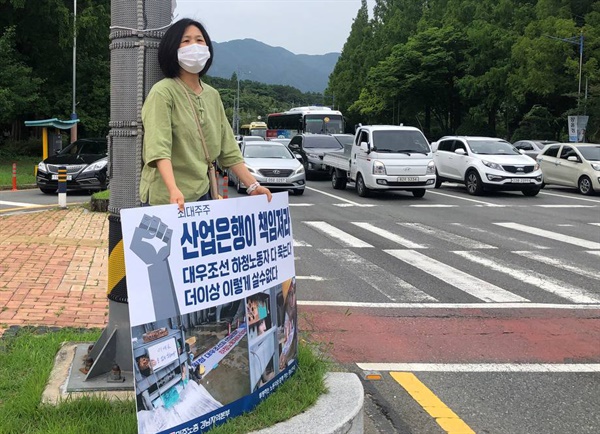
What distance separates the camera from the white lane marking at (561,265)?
8555mm

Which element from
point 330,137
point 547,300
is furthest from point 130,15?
point 330,137

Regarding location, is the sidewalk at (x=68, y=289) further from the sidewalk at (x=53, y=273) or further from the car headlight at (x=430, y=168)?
the car headlight at (x=430, y=168)

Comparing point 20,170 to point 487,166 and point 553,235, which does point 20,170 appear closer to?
point 487,166

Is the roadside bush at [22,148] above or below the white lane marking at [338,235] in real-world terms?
above

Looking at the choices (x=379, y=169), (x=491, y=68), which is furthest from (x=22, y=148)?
(x=491, y=68)

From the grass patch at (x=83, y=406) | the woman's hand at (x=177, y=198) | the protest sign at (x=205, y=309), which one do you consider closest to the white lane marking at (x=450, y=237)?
the grass patch at (x=83, y=406)

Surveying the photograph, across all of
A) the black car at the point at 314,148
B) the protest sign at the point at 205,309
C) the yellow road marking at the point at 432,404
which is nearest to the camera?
the protest sign at the point at 205,309

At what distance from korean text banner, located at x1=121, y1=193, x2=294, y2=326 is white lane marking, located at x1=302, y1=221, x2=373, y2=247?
6.99 metres

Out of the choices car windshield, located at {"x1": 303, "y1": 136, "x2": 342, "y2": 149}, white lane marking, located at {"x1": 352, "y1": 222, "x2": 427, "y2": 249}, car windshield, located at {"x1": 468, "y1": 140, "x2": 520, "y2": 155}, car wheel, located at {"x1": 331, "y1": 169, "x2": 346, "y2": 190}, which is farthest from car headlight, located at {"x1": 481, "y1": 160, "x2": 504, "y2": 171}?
car windshield, located at {"x1": 303, "y1": 136, "x2": 342, "y2": 149}

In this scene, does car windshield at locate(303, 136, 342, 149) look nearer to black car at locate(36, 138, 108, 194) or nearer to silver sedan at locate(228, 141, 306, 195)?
silver sedan at locate(228, 141, 306, 195)

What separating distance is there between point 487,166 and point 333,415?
1629 cm

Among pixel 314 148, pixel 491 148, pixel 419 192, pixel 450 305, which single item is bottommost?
pixel 450 305

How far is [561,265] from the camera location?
912 centimetres

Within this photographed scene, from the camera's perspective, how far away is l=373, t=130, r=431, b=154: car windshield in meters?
18.2
